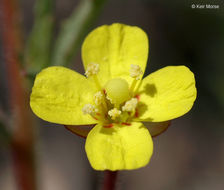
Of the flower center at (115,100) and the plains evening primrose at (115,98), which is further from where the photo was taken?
the flower center at (115,100)

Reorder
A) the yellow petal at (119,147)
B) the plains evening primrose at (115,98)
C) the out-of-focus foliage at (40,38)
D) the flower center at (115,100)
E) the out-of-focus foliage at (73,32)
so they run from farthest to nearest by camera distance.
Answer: the out-of-focus foliage at (73,32), the out-of-focus foliage at (40,38), the flower center at (115,100), the plains evening primrose at (115,98), the yellow petal at (119,147)

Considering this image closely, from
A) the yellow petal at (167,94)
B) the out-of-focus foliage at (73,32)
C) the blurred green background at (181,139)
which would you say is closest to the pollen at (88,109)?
the yellow petal at (167,94)

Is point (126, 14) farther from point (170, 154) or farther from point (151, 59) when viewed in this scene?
point (170, 154)

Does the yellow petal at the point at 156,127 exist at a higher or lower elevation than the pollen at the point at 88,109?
lower

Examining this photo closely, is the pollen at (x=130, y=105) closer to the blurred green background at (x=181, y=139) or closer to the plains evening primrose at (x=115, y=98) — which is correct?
the plains evening primrose at (x=115, y=98)

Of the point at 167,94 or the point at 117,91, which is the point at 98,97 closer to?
the point at 117,91

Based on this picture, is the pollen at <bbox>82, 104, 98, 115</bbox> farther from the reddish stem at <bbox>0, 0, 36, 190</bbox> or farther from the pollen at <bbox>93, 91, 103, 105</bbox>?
the reddish stem at <bbox>0, 0, 36, 190</bbox>

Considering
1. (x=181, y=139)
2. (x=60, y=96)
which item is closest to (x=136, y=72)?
(x=60, y=96)
